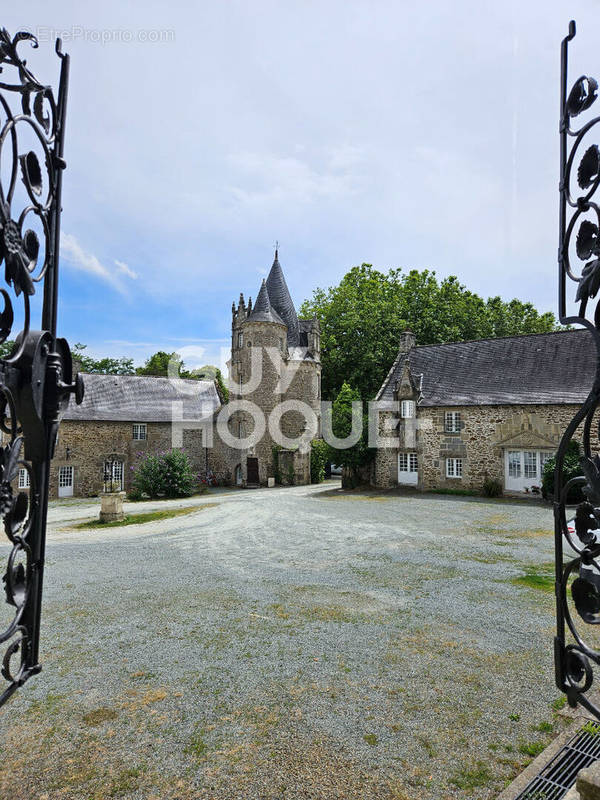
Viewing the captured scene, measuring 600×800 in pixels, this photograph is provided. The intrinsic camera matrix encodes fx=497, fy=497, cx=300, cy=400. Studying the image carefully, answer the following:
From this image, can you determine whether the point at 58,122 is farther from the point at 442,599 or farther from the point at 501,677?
the point at 442,599

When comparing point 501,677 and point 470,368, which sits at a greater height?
point 470,368

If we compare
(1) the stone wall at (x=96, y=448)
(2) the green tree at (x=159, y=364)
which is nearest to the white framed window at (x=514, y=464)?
(1) the stone wall at (x=96, y=448)

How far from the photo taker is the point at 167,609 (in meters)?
7.99

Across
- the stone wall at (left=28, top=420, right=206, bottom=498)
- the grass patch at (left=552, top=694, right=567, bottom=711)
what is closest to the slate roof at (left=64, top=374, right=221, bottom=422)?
A: the stone wall at (left=28, top=420, right=206, bottom=498)

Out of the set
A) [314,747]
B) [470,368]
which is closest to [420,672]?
[314,747]

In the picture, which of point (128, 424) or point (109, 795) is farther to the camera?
point (128, 424)

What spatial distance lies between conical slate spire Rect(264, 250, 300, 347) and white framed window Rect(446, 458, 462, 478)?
48.1 ft

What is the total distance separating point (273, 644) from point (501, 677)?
280cm

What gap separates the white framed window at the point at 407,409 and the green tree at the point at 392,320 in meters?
10.2

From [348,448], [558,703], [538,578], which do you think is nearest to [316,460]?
[348,448]

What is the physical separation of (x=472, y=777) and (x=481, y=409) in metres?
20.3

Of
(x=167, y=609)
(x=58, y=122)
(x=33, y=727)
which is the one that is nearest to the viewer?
(x=58, y=122)

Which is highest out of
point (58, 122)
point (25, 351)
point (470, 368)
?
point (470, 368)

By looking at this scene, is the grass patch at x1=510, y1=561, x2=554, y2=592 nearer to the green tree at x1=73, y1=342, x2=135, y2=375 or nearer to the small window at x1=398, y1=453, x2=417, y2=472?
the small window at x1=398, y1=453, x2=417, y2=472
